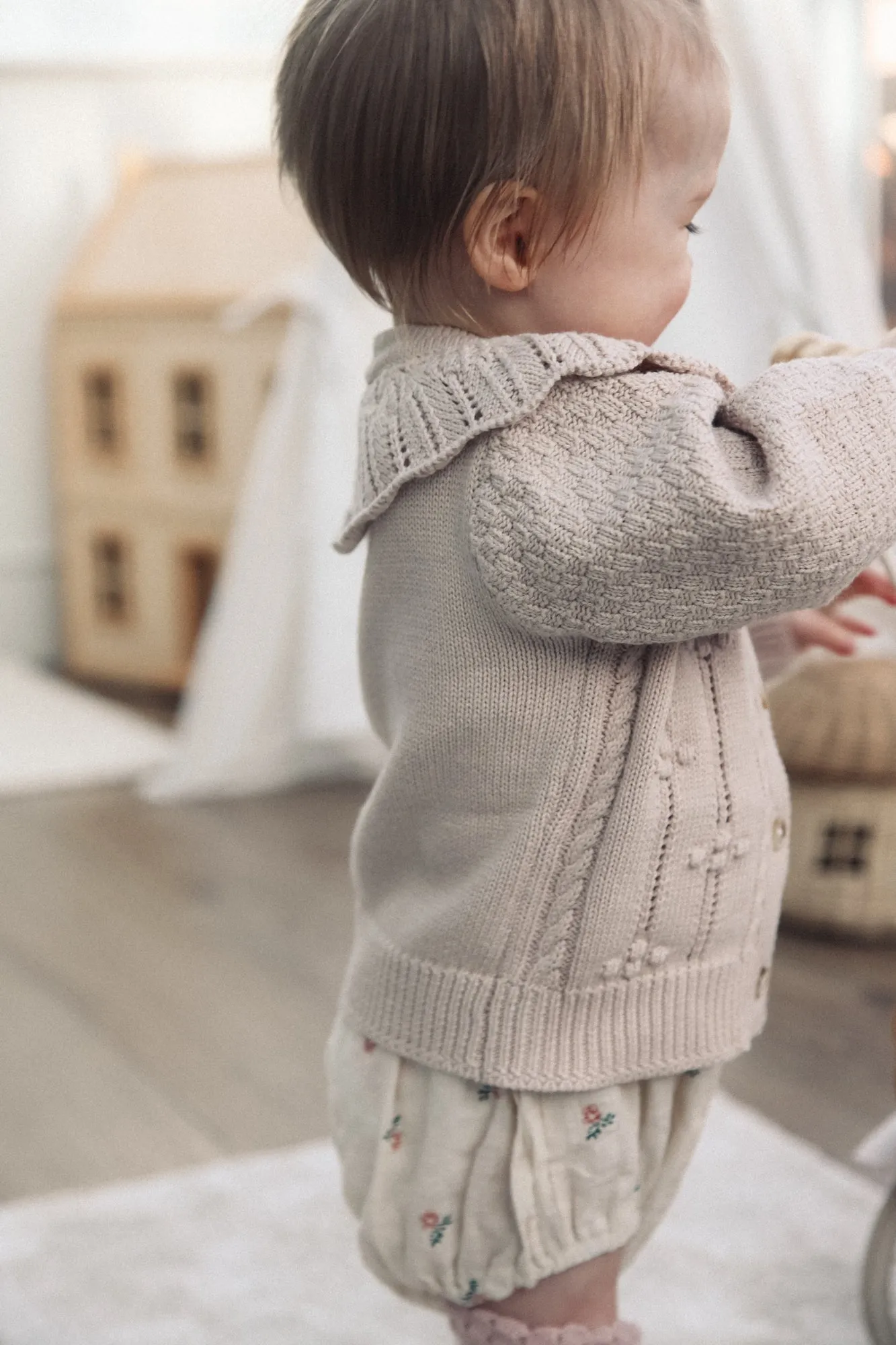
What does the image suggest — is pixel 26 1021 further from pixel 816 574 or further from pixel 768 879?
pixel 816 574

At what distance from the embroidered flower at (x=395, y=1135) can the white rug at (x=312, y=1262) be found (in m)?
0.35

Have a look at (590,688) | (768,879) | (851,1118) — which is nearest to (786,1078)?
(851,1118)

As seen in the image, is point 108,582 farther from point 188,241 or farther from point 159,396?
point 188,241

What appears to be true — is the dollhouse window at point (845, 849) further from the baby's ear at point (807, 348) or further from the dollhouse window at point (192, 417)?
the dollhouse window at point (192, 417)

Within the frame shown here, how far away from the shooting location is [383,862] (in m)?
0.92

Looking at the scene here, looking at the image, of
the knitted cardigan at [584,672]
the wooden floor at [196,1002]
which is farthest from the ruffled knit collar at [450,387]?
the wooden floor at [196,1002]

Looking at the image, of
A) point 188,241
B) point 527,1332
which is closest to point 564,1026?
point 527,1332

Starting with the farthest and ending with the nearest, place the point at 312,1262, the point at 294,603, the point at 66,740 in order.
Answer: the point at 66,740, the point at 294,603, the point at 312,1262

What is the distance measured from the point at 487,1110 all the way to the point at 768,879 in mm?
192

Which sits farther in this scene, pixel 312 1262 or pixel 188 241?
pixel 188 241

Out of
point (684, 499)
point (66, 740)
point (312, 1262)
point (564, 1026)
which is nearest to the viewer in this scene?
point (684, 499)

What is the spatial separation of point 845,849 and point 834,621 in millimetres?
946

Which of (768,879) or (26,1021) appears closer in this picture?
(768,879)

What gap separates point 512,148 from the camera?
772 mm
